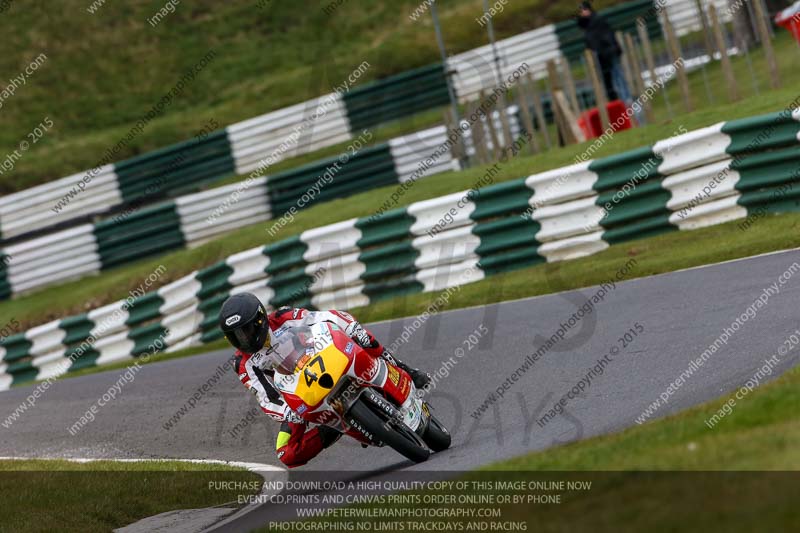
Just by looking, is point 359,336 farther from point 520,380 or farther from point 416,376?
point 520,380

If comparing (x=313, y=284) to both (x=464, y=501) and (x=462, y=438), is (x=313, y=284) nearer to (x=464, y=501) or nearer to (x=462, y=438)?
(x=462, y=438)

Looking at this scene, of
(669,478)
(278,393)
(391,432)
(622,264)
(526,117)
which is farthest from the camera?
(526,117)

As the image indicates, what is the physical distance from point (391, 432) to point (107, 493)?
3.04m

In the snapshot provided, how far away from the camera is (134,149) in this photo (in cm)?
2884

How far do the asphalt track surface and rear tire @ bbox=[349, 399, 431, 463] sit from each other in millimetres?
137

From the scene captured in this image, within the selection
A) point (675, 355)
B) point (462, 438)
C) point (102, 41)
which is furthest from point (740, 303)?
point (102, 41)

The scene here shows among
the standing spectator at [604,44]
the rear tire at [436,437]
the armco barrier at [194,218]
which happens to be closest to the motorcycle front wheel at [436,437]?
the rear tire at [436,437]

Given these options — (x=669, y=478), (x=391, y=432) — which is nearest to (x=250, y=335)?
(x=391, y=432)

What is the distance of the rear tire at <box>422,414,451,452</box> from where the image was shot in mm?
8946

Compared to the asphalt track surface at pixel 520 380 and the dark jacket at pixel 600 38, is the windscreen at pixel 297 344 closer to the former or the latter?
the asphalt track surface at pixel 520 380

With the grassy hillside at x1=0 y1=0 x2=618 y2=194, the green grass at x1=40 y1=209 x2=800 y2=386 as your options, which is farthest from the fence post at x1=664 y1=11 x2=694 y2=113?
the grassy hillside at x1=0 y1=0 x2=618 y2=194

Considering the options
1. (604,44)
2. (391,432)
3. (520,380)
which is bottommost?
(520,380)

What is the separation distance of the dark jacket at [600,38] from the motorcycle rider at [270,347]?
40.5ft

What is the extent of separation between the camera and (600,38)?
2008 cm
